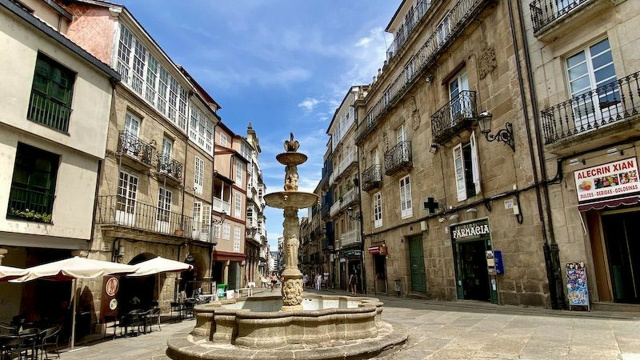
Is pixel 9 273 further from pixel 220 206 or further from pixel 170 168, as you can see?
pixel 220 206

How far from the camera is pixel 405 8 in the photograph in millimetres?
18500

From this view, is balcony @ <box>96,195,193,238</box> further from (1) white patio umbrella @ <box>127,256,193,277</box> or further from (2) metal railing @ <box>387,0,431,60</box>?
(2) metal railing @ <box>387,0,431,60</box>

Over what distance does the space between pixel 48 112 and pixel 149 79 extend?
5.44 metres

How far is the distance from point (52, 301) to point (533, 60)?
16139mm

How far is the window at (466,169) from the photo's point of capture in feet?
40.5

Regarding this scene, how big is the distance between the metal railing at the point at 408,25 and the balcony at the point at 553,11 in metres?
6.53

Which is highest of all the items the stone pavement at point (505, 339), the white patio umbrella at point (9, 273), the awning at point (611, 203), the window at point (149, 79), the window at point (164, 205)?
the window at point (149, 79)

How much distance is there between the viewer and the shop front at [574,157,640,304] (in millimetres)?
8117

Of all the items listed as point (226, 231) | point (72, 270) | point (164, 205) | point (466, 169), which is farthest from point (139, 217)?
point (466, 169)

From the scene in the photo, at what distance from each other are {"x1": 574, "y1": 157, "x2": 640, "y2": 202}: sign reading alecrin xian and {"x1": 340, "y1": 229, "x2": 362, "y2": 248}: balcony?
15667mm

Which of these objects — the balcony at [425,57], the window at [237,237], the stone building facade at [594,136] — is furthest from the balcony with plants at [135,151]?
the stone building facade at [594,136]

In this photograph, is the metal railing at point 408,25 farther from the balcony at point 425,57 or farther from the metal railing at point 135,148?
the metal railing at point 135,148

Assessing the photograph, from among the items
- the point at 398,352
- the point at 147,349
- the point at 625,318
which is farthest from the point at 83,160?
the point at 625,318

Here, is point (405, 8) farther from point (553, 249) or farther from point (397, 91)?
point (553, 249)
